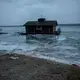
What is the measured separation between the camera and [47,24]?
48.9m

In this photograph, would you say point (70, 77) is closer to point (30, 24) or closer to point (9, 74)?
point (9, 74)

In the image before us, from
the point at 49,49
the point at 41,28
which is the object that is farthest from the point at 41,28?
the point at 49,49

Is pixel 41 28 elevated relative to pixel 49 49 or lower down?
elevated

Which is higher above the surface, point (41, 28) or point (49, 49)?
point (41, 28)

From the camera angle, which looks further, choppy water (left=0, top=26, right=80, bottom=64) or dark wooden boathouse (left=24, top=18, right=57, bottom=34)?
dark wooden boathouse (left=24, top=18, right=57, bottom=34)

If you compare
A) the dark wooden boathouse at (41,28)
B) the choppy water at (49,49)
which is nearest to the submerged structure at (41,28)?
the dark wooden boathouse at (41,28)

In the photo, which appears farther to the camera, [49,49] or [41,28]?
[41,28]

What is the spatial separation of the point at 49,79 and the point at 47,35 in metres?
41.8

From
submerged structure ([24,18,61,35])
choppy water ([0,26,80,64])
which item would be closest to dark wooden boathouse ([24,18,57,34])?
submerged structure ([24,18,61,35])

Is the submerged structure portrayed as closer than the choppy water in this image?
No

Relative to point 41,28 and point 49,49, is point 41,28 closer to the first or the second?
point 41,28

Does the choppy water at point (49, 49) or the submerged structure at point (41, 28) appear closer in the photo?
the choppy water at point (49, 49)

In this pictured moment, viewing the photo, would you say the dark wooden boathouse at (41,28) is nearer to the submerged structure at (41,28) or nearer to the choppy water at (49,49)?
the submerged structure at (41,28)

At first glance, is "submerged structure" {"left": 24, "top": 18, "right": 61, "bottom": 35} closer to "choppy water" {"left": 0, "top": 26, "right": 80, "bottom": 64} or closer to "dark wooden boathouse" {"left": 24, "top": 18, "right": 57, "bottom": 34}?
"dark wooden boathouse" {"left": 24, "top": 18, "right": 57, "bottom": 34}
